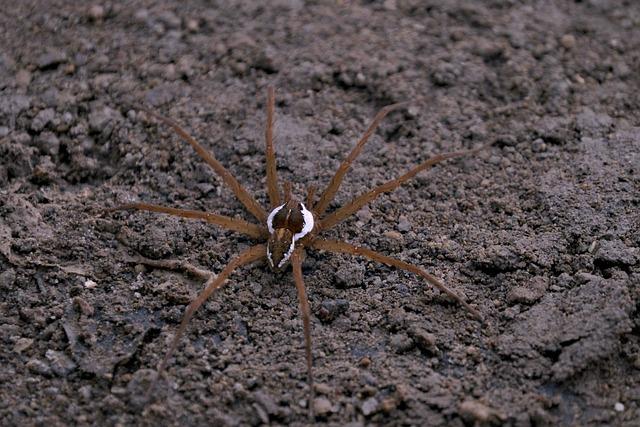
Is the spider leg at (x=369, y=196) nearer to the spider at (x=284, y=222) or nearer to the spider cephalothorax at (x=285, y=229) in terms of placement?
the spider at (x=284, y=222)

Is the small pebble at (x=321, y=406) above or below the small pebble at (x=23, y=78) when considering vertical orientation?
below

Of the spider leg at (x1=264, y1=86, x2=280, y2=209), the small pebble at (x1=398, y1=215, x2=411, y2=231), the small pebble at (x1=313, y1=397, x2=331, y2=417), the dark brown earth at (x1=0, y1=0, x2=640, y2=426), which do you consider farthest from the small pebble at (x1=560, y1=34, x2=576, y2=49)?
the small pebble at (x1=313, y1=397, x2=331, y2=417)

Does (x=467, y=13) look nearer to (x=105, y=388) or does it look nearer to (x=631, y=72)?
(x=631, y=72)

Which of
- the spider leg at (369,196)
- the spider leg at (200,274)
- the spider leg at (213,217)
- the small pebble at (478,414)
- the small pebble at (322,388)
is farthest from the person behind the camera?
the spider leg at (369,196)

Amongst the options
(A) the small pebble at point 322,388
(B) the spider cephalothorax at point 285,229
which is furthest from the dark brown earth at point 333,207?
(B) the spider cephalothorax at point 285,229

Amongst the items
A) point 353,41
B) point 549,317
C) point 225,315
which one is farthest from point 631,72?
point 225,315

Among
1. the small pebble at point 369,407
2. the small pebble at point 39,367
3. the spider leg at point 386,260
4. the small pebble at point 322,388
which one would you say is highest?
the spider leg at point 386,260

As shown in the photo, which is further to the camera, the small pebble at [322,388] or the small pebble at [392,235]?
the small pebble at [392,235]
